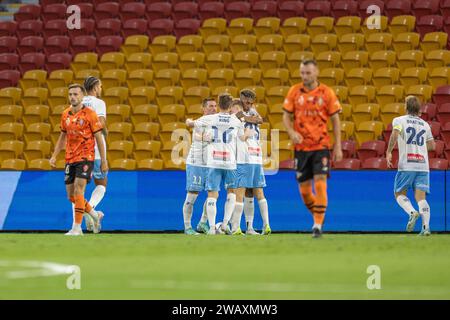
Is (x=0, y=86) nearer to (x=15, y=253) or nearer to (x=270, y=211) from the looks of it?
(x=270, y=211)

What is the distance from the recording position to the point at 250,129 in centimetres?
1628

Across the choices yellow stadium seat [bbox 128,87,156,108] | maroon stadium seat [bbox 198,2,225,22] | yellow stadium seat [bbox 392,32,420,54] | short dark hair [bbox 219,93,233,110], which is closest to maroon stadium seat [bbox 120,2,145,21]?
maroon stadium seat [bbox 198,2,225,22]

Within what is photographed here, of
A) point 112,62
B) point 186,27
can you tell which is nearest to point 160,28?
point 186,27

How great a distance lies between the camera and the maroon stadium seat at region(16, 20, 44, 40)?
26.9m

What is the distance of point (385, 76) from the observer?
22094 mm

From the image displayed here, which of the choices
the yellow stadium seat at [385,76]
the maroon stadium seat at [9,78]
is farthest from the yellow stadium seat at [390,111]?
the maroon stadium seat at [9,78]

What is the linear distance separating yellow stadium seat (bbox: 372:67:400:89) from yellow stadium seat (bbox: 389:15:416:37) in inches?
73.3

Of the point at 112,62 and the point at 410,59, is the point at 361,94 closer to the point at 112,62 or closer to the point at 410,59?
the point at 410,59

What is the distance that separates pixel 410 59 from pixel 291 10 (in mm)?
4007

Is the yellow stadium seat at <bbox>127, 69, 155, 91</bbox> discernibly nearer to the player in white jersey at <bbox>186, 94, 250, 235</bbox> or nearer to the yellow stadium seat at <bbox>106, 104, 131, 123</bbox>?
the yellow stadium seat at <bbox>106, 104, 131, 123</bbox>

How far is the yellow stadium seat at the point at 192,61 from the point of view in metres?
24.3

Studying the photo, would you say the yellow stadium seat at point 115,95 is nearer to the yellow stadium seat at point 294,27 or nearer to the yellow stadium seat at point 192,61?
the yellow stadium seat at point 192,61

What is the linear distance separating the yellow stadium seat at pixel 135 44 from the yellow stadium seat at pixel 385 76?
623cm
